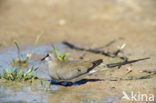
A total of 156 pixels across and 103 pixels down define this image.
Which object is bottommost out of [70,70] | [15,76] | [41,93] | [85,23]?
[41,93]

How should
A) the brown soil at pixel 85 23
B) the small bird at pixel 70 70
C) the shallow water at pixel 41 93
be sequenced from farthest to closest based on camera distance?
the brown soil at pixel 85 23, the small bird at pixel 70 70, the shallow water at pixel 41 93

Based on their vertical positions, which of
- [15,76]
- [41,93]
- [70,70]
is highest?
[70,70]

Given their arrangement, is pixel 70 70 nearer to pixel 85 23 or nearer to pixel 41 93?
pixel 41 93

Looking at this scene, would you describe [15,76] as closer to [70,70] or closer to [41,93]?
[41,93]

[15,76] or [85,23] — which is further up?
[85,23]

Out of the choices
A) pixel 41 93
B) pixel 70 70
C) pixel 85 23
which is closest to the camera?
pixel 41 93

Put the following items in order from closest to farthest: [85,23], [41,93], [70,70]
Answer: [41,93] → [70,70] → [85,23]

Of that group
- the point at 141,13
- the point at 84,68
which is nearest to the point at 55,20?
the point at 141,13

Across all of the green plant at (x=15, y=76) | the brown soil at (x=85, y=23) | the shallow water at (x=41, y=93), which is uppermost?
the brown soil at (x=85, y=23)

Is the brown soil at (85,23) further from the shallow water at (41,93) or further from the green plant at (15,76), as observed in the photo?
the green plant at (15,76)

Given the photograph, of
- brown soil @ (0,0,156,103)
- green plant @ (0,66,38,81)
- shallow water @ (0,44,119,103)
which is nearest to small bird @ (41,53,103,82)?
shallow water @ (0,44,119,103)

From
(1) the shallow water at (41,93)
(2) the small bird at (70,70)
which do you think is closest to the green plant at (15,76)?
(1) the shallow water at (41,93)

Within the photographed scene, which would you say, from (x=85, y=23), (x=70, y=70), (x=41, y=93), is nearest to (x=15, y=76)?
(x=41, y=93)

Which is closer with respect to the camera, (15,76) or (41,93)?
(41,93)
